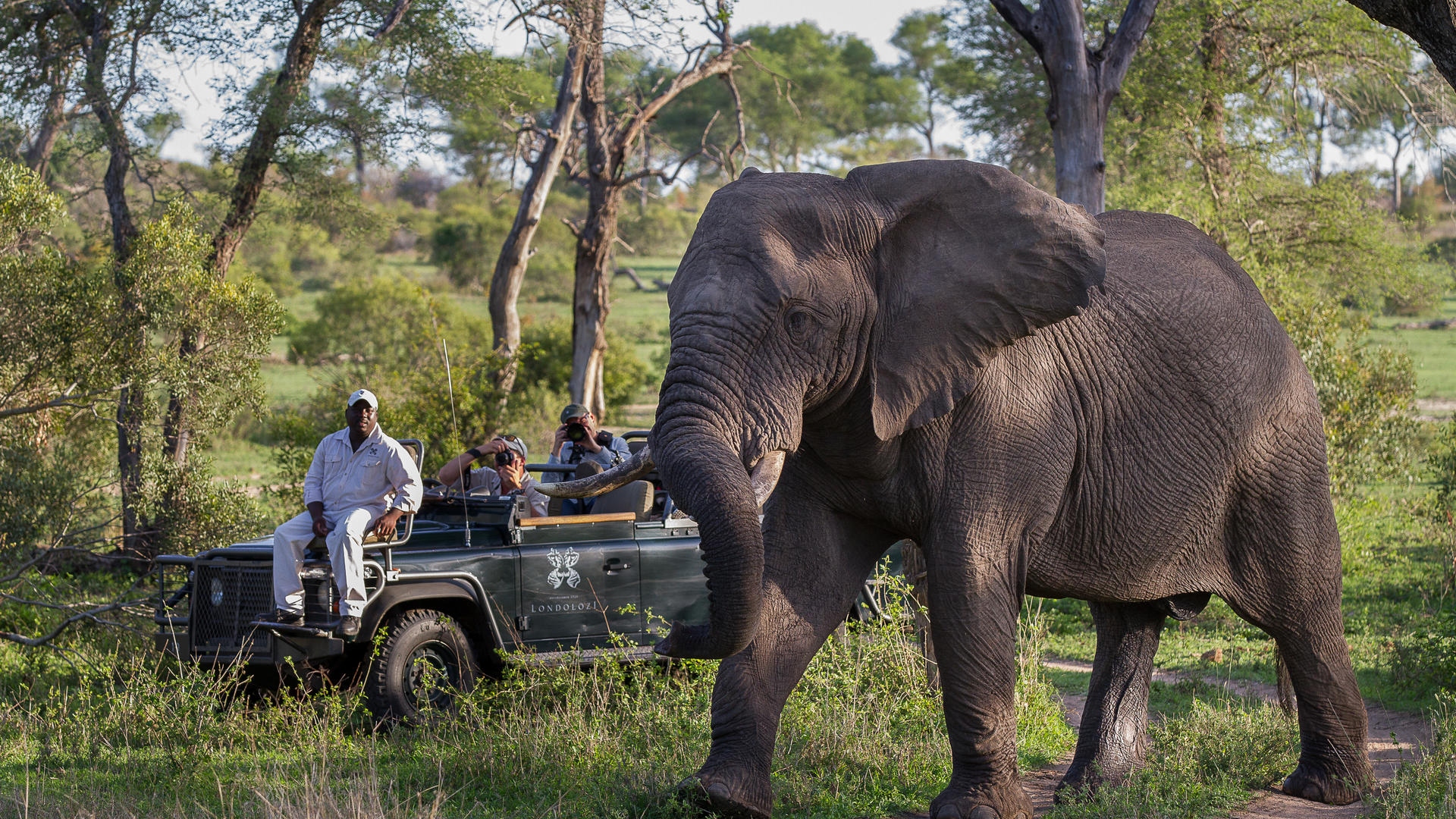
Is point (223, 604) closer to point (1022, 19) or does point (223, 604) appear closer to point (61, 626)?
point (61, 626)

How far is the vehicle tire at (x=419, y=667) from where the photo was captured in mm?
7719

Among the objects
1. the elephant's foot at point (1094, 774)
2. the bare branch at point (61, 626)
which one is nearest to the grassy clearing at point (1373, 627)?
the elephant's foot at point (1094, 774)

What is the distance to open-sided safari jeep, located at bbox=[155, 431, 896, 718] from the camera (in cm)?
776

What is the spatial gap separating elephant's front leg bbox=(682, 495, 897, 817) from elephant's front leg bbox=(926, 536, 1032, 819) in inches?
18.6

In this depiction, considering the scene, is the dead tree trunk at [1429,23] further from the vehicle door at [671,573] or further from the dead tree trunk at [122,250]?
the dead tree trunk at [122,250]

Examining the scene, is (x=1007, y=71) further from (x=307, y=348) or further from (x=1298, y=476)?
(x=1298, y=476)

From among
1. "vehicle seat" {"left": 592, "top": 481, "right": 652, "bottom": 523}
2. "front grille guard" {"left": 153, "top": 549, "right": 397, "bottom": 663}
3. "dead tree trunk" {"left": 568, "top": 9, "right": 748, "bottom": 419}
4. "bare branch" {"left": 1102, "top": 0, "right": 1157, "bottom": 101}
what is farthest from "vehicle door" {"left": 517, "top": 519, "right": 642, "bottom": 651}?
"dead tree trunk" {"left": 568, "top": 9, "right": 748, "bottom": 419}

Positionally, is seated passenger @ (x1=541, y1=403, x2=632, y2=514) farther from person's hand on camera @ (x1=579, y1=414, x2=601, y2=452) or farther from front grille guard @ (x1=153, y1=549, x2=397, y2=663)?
front grille guard @ (x1=153, y1=549, x2=397, y2=663)

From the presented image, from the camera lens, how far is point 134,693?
7.62 meters

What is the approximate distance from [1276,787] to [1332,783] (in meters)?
0.33

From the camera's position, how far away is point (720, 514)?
4.30m

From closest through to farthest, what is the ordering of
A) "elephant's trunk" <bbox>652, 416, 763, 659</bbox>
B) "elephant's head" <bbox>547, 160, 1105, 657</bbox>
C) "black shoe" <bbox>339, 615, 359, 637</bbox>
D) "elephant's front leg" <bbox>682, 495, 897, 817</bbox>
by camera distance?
"elephant's trunk" <bbox>652, 416, 763, 659</bbox>
"elephant's head" <bbox>547, 160, 1105, 657</bbox>
"elephant's front leg" <bbox>682, 495, 897, 817</bbox>
"black shoe" <bbox>339, 615, 359, 637</bbox>

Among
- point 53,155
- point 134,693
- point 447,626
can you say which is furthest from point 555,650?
point 53,155

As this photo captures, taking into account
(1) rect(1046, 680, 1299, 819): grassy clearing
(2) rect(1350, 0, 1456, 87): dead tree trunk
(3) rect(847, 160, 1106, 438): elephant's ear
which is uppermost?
(2) rect(1350, 0, 1456, 87): dead tree trunk
